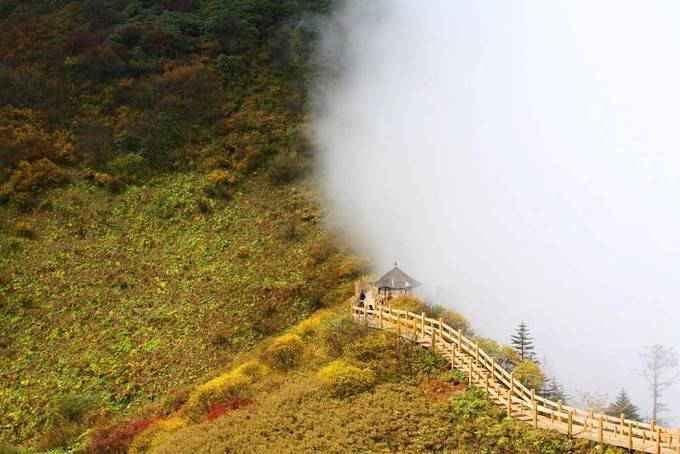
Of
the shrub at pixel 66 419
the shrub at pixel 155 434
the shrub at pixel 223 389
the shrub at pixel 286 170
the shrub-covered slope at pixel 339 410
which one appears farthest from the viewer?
the shrub at pixel 286 170

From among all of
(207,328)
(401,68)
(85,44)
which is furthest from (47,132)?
(401,68)

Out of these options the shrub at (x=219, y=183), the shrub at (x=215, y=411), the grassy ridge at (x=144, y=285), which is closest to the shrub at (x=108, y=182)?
the grassy ridge at (x=144, y=285)

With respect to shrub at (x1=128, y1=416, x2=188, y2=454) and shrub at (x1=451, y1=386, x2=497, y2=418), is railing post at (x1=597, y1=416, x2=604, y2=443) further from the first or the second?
shrub at (x1=128, y1=416, x2=188, y2=454)

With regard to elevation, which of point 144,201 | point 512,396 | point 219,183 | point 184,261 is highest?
point 219,183

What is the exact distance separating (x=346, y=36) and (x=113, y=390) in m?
38.4

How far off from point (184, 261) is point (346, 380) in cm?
1762

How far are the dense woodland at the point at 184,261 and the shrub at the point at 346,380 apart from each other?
0.06m

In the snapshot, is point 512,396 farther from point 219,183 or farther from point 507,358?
point 219,183

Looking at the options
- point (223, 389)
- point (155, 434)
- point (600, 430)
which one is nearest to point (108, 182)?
point (223, 389)

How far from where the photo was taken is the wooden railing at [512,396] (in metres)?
17.2

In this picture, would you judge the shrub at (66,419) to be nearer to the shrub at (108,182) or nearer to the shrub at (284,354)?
the shrub at (284,354)

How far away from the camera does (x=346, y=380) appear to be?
894 inches

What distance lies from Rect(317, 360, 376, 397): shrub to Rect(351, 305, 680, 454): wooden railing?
2.70 m

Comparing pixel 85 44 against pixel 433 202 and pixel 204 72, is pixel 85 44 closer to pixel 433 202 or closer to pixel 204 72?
pixel 204 72
